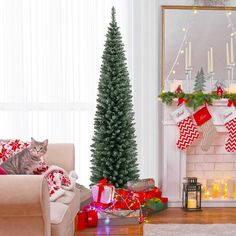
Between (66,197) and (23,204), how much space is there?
0.91 meters

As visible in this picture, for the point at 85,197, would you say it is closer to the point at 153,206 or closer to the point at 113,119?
the point at 153,206

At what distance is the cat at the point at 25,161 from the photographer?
3.66 m

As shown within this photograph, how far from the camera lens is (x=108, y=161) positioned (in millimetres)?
5203

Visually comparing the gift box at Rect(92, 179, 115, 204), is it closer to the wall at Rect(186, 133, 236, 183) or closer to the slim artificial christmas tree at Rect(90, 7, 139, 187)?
the slim artificial christmas tree at Rect(90, 7, 139, 187)

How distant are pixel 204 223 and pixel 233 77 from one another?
1804 millimetres

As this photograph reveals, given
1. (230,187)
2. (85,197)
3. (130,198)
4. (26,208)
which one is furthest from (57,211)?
(230,187)

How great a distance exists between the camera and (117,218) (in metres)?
4.48

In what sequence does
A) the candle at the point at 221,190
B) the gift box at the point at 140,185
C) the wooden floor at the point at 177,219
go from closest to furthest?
the wooden floor at the point at 177,219
the gift box at the point at 140,185
the candle at the point at 221,190

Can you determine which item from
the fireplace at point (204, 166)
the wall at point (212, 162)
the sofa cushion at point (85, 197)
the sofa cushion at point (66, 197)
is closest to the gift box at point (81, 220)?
the sofa cushion at point (85, 197)

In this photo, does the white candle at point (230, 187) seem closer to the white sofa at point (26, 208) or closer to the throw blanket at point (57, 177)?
the throw blanket at point (57, 177)

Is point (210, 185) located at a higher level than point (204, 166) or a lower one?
lower

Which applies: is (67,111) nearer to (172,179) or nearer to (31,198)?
(172,179)

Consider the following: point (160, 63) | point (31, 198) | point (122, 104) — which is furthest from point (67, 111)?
point (31, 198)

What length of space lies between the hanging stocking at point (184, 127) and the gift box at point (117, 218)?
1.06m
